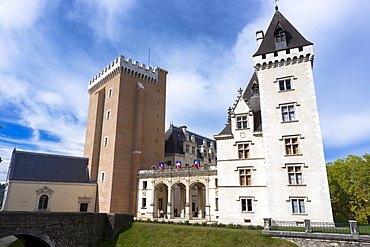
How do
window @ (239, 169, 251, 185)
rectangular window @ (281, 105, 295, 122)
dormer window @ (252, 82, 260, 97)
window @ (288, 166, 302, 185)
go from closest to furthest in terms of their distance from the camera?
window @ (288, 166, 302, 185) → rectangular window @ (281, 105, 295, 122) → window @ (239, 169, 251, 185) → dormer window @ (252, 82, 260, 97)

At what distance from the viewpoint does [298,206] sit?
79.0ft

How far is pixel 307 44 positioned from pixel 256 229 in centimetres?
1932

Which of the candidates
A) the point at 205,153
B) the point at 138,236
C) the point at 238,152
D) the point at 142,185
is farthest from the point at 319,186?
the point at 205,153

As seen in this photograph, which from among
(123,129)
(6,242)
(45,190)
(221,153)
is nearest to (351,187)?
(221,153)

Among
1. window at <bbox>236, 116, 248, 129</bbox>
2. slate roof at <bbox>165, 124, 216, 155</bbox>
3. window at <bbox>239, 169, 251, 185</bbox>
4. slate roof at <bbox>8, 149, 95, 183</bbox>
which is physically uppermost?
slate roof at <bbox>165, 124, 216, 155</bbox>

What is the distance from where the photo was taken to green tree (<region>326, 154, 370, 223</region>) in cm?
3447

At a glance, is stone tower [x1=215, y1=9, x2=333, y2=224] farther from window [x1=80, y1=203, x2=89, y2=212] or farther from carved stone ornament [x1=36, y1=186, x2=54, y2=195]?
carved stone ornament [x1=36, y1=186, x2=54, y2=195]

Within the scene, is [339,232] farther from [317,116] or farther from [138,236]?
[138,236]

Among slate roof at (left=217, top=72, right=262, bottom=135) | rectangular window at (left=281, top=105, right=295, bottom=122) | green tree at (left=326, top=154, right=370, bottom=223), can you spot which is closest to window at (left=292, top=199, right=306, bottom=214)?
rectangular window at (left=281, top=105, right=295, bottom=122)

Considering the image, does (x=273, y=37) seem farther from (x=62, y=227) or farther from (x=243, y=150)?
(x=62, y=227)

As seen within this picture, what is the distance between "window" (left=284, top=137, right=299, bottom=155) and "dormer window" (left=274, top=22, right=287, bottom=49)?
10381 millimetres

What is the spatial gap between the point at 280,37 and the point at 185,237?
76.8 feet

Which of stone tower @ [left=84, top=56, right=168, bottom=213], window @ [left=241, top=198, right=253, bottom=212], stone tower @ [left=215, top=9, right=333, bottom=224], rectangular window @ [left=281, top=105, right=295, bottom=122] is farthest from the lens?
stone tower @ [left=84, top=56, right=168, bottom=213]

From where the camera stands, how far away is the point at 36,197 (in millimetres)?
35156
